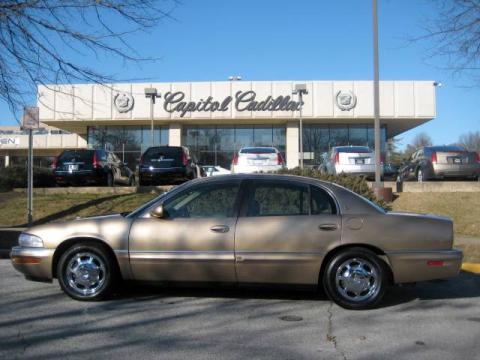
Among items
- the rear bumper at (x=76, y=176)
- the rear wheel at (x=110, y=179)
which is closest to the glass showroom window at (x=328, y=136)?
the rear wheel at (x=110, y=179)

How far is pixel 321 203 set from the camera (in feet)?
20.1

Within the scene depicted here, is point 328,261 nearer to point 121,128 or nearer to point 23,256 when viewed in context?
point 23,256

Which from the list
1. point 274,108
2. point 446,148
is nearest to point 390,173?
point 446,148

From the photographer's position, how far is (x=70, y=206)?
1423 centimetres

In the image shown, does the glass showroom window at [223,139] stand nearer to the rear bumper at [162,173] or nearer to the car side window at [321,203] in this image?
the rear bumper at [162,173]

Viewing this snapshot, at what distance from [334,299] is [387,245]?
81 centimetres

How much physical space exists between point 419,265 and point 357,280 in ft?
2.24

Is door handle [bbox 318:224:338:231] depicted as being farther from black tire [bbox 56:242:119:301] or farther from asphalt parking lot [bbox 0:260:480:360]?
black tire [bbox 56:242:119:301]

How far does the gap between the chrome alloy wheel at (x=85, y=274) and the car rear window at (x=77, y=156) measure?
1234 centimetres

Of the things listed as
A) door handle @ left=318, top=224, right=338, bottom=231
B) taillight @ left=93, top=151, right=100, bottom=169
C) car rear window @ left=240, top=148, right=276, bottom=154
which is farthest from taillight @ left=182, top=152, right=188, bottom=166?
door handle @ left=318, top=224, right=338, bottom=231

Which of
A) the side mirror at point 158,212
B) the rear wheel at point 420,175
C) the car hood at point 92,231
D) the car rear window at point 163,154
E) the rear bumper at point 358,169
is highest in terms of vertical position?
the car rear window at point 163,154

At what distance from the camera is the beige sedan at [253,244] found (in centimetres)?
588

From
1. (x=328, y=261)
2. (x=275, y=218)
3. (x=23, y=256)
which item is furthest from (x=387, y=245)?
(x=23, y=256)

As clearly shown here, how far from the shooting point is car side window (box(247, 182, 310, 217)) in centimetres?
607
